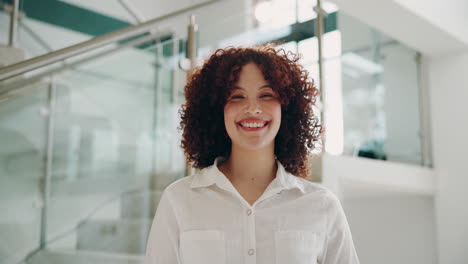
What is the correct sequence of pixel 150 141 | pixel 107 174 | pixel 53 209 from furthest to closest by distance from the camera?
pixel 150 141 < pixel 107 174 < pixel 53 209

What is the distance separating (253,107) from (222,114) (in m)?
0.21

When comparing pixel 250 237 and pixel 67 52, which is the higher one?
pixel 67 52

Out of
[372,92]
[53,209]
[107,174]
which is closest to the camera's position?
[53,209]

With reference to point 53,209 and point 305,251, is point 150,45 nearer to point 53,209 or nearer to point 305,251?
point 53,209

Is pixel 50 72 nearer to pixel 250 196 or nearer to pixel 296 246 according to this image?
pixel 250 196

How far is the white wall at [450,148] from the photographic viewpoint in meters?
3.62

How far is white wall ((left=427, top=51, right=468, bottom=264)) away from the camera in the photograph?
142 inches

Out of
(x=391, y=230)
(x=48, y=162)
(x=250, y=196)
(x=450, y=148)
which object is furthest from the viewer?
(x=450, y=148)

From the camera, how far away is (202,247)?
124 cm

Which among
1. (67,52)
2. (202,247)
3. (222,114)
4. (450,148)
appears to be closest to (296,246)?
(202,247)

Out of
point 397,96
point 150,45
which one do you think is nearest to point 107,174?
point 150,45

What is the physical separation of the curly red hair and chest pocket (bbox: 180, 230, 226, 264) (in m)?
0.30

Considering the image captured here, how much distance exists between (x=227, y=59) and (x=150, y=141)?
64.2 inches

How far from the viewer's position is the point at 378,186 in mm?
3035
